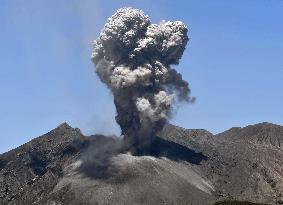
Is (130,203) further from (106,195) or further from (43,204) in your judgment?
(43,204)

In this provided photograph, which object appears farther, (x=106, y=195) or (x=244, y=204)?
(x=106, y=195)

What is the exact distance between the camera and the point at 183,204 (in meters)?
195

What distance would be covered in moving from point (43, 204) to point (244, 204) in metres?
79.5

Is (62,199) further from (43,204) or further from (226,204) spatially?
(226,204)

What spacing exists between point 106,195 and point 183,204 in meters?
24.8

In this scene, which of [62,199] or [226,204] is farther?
[62,199]

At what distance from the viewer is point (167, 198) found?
198 metres

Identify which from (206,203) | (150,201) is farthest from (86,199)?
(206,203)

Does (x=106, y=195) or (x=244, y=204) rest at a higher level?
(x=106, y=195)

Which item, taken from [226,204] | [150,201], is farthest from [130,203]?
[226,204]

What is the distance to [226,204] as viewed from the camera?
480ft

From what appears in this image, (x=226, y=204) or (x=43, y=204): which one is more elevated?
(x=43, y=204)

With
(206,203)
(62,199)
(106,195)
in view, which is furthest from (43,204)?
(206,203)

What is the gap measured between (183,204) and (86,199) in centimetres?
3093
